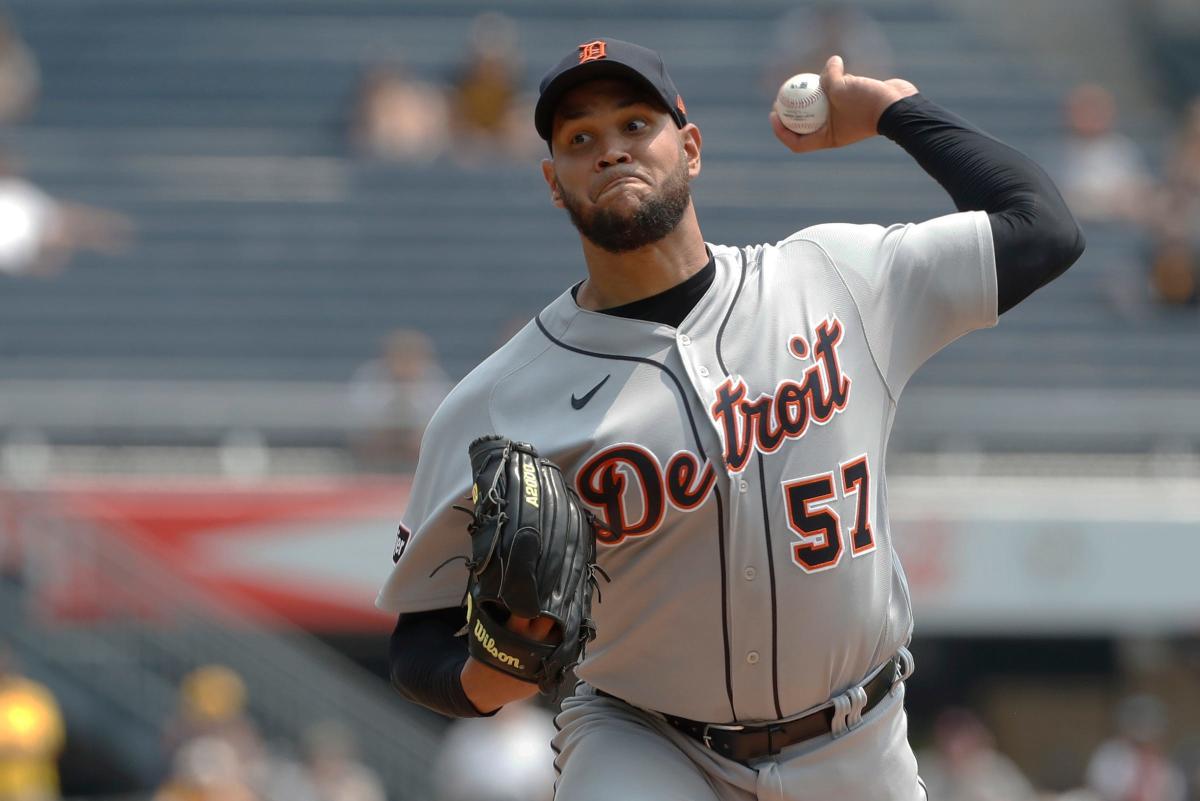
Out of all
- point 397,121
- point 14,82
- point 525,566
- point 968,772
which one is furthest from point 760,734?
point 14,82

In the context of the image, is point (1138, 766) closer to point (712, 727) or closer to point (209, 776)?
point (209, 776)

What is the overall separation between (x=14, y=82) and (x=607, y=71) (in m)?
12.1

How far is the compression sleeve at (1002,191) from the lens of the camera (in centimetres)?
341

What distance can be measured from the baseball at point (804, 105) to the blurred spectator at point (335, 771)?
6937mm

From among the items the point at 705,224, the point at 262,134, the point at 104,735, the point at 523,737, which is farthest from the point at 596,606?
the point at 262,134

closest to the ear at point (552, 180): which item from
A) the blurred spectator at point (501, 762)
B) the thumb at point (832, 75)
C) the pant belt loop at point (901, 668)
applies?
the thumb at point (832, 75)

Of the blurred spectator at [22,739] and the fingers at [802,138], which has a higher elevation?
the fingers at [802,138]

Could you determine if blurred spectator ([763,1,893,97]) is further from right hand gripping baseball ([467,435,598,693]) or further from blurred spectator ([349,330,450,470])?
right hand gripping baseball ([467,435,598,693])

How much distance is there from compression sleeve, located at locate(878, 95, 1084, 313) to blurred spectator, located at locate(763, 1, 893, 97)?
10.0 meters

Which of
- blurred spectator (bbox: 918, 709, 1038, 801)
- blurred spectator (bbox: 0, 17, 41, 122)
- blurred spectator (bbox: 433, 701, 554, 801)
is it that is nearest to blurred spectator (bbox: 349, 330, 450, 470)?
blurred spectator (bbox: 433, 701, 554, 801)

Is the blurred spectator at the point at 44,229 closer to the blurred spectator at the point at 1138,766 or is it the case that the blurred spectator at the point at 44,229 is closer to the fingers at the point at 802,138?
the blurred spectator at the point at 1138,766

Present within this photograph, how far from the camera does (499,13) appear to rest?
15805 mm

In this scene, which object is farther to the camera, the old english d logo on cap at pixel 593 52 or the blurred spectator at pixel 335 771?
the blurred spectator at pixel 335 771

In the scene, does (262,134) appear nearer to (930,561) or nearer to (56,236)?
(56,236)
